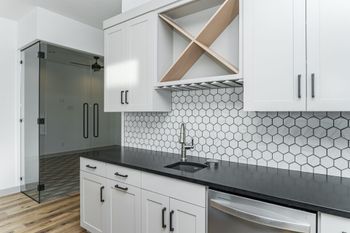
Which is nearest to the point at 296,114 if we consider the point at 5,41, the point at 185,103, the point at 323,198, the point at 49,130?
the point at 323,198

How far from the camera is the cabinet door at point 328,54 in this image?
48.0 inches

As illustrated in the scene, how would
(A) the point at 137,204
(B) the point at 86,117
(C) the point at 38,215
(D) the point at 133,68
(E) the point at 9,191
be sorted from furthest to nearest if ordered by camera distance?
(B) the point at 86,117 < (E) the point at 9,191 < (C) the point at 38,215 < (D) the point at 133,68 < (A) the point at 137,204

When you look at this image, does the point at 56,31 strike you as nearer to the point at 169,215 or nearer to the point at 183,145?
the point at 183,145

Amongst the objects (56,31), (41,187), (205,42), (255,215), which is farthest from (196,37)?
(41,187)

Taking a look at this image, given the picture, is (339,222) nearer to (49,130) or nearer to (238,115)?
(238,115)

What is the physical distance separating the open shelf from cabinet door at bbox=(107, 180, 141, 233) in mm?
993

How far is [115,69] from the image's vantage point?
245cm

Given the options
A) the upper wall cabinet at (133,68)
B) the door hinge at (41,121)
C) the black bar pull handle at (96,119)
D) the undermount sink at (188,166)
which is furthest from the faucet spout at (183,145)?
the black bar pull handle at (96,119)

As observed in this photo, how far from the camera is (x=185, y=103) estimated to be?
226 centimetres

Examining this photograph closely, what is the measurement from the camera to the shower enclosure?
11.4ft

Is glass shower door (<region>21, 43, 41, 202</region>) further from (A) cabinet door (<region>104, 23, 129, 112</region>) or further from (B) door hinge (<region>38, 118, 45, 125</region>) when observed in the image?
(A) cabinet door (<region>104, 23, 129, 112</region>)

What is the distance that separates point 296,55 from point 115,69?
1796 mm

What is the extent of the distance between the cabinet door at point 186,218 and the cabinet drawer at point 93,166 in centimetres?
84

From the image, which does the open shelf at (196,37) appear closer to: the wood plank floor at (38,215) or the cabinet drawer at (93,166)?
the cabinet drawer at (93,166)
